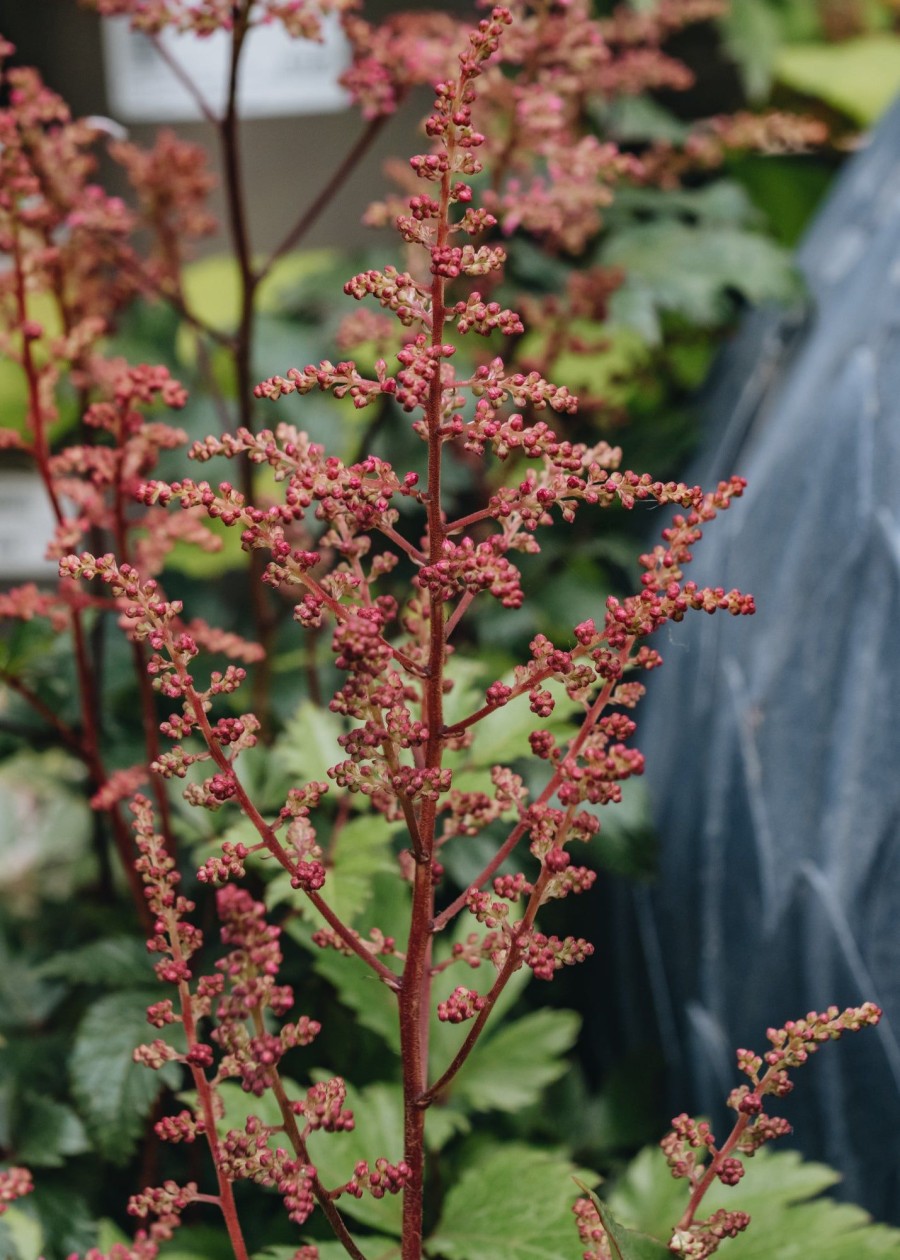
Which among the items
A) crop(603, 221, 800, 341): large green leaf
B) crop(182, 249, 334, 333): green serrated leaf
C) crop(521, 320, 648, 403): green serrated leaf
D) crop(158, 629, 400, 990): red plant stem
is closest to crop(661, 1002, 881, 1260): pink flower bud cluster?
crop(158, 629, 400, 990): red plant stem

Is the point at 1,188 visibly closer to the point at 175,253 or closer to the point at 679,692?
the point at 175,253

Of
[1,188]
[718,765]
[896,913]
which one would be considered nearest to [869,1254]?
[896,913]

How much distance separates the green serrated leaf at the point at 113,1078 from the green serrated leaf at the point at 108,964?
2 cm

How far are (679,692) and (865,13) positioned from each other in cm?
84

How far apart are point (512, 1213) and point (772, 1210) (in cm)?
12

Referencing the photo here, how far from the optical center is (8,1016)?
690 mm

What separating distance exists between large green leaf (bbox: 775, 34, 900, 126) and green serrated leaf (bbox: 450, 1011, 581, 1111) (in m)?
0.90

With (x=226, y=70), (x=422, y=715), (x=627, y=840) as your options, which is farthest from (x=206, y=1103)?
(x=226, y=70)

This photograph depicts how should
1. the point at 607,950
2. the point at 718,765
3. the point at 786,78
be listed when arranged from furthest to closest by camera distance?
the point at 786,78
the point at 607,950
the point at 718,765

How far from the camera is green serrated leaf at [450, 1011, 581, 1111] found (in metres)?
0.58

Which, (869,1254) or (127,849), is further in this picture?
(127,849)

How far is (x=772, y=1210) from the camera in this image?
1.70 feet

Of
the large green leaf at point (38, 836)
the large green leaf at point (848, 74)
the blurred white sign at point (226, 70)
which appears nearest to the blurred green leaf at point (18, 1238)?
the large green leaf at point (38, 836)

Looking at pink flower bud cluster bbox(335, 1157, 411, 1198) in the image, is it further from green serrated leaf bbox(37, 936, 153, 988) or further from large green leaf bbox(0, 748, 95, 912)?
large green leaf bbox(0, 748, 95, 912)
